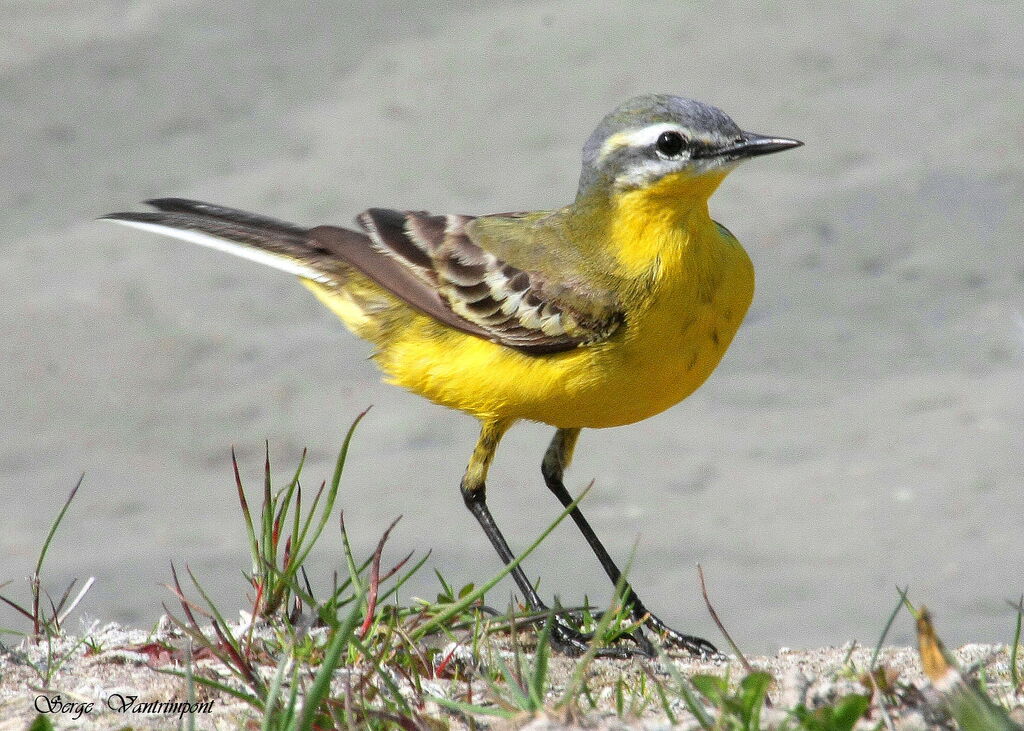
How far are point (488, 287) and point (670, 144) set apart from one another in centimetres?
99

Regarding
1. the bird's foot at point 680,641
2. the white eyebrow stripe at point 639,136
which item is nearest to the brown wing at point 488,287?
the white eyebrow stripe at point 639,136

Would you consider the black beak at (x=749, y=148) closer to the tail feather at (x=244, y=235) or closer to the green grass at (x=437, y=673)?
the green grass at (x=437, y=673)

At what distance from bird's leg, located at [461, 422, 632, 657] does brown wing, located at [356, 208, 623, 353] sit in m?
0.44

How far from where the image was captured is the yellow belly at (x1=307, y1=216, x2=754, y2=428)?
518 centimetres

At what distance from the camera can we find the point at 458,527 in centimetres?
879

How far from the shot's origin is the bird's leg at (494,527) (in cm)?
503

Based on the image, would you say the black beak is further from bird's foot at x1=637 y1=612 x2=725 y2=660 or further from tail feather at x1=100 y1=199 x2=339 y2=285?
tail feather at x1=100 y1=199 x2=339 y2=285

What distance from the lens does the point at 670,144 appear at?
519 cm

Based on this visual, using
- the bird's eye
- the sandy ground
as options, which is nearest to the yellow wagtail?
the bird's eye

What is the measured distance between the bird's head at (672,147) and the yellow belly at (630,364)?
289 millimetres

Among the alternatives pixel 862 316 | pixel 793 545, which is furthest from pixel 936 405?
pixel 793 545

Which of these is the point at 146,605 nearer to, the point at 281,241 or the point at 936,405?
the point at 281,241

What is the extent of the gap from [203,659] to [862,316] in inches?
277

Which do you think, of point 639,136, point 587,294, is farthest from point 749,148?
point 587,294
